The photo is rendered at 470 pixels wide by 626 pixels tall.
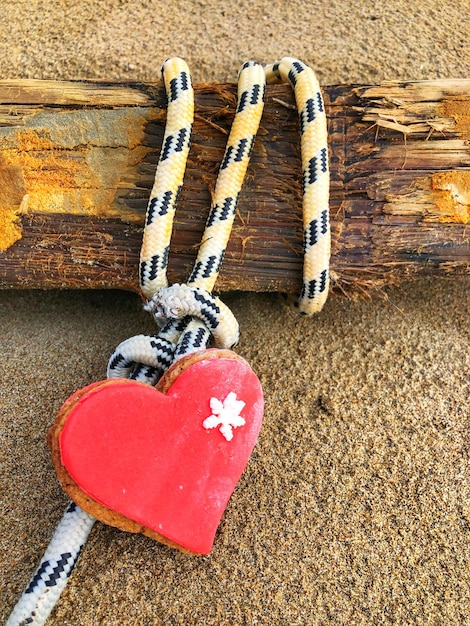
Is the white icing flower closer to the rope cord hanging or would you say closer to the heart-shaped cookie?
the heart-shaped cookie

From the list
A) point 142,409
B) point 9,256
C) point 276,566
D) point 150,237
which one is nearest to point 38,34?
point 9,256

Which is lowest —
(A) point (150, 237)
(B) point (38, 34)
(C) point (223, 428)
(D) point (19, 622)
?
(D) point (19, 622)

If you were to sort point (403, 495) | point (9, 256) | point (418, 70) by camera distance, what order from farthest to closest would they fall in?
point (418, 70), point (9, 256), point (403, 495)

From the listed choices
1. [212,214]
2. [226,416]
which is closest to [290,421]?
[226,416]

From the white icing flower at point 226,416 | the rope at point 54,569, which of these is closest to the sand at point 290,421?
the rope at point 54,569

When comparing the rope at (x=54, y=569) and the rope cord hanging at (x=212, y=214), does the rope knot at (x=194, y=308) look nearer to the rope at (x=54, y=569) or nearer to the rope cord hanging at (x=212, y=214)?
the rope cord hanging at (x=212, y=214)

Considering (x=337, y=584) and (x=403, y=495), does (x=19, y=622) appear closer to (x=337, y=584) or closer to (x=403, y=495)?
(x=337, y=584)

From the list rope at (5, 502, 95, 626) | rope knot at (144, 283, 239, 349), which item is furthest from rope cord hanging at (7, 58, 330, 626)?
rope at (5, 502, 95, 626)

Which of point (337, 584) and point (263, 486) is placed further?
point (263, 486)
